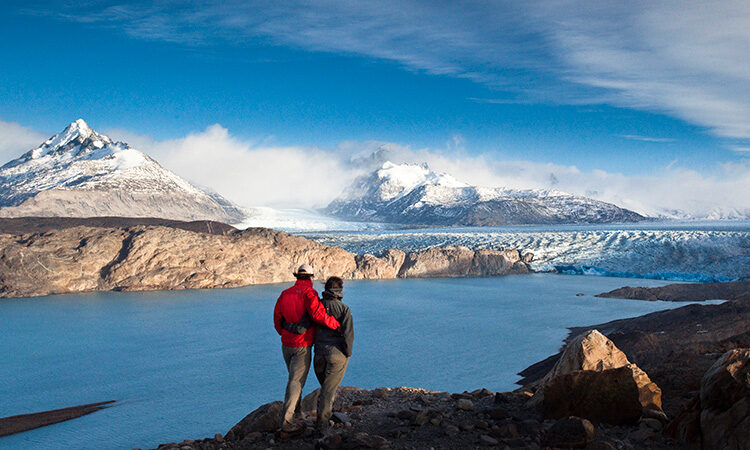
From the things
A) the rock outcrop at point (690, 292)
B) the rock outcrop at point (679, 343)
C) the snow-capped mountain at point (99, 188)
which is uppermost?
the snow-capped mountain at point (99, 188)

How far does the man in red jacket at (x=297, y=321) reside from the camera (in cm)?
448

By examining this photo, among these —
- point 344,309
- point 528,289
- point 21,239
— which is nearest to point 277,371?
point 344,309

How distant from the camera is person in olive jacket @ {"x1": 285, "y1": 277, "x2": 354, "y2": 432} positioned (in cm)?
458

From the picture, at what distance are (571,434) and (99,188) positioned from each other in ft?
362

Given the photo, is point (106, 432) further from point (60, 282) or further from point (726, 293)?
point (726, 293)

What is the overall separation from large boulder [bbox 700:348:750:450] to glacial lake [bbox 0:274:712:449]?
8587mm

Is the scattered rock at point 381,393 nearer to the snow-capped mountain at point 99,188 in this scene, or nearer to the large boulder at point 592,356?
the large boulder at point 592,356

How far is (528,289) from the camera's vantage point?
122 feet

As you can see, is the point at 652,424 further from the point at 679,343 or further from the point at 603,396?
the point at 679,343

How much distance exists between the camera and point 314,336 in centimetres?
A: 469

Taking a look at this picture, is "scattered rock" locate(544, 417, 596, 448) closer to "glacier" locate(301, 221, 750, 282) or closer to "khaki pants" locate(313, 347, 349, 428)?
"khaki pants" locate(313, 347, 349, 428)

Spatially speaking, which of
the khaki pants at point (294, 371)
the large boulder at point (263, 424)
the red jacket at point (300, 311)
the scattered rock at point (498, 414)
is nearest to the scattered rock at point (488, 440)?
the scattered rock at point (498, 414)

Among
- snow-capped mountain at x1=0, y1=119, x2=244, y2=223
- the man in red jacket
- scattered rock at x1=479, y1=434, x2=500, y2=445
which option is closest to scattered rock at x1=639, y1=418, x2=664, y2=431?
scattered rock at x1=479, y1=434, x2=500, y2=445

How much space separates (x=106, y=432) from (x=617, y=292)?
2999 cm
